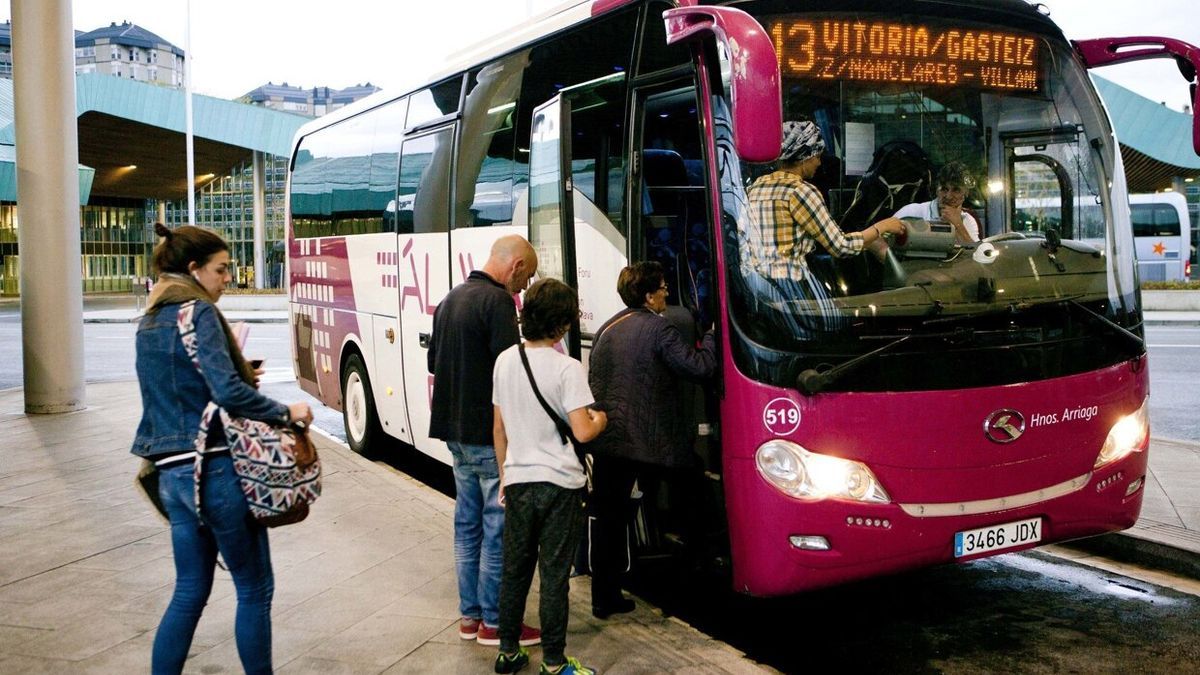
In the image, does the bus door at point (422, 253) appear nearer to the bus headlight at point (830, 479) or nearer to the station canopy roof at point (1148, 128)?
the bus headlight at point (830, 479)

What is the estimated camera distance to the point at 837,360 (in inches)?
182

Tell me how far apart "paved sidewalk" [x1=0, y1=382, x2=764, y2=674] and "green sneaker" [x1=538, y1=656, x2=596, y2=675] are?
20 cm

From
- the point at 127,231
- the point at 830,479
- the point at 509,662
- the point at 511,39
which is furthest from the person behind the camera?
the point at 127,231

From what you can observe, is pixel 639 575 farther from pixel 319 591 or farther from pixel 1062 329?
pixel 1062 329

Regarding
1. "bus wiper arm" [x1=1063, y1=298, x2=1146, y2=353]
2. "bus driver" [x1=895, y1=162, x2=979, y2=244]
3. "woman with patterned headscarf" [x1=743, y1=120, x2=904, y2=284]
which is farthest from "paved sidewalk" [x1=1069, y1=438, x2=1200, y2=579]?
"woman with patterned headscarf" [x1=743, y1=120, x2=904, y2=284]

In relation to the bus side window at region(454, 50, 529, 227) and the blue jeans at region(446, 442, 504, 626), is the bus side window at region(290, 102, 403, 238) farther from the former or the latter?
the blue jeans at region(446, 442, 504, 626)

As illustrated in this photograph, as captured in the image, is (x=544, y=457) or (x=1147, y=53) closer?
(x=544, y=457)

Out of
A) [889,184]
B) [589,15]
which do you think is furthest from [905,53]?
[589,15]

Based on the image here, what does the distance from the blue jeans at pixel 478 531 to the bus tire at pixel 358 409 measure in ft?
16.0

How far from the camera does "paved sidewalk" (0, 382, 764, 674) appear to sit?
15.1 feet

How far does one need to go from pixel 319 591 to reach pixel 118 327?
2862 centimetres

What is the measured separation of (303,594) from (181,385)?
7.66ft

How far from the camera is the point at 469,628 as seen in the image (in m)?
4.87

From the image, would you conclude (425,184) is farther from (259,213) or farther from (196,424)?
(259,213)
